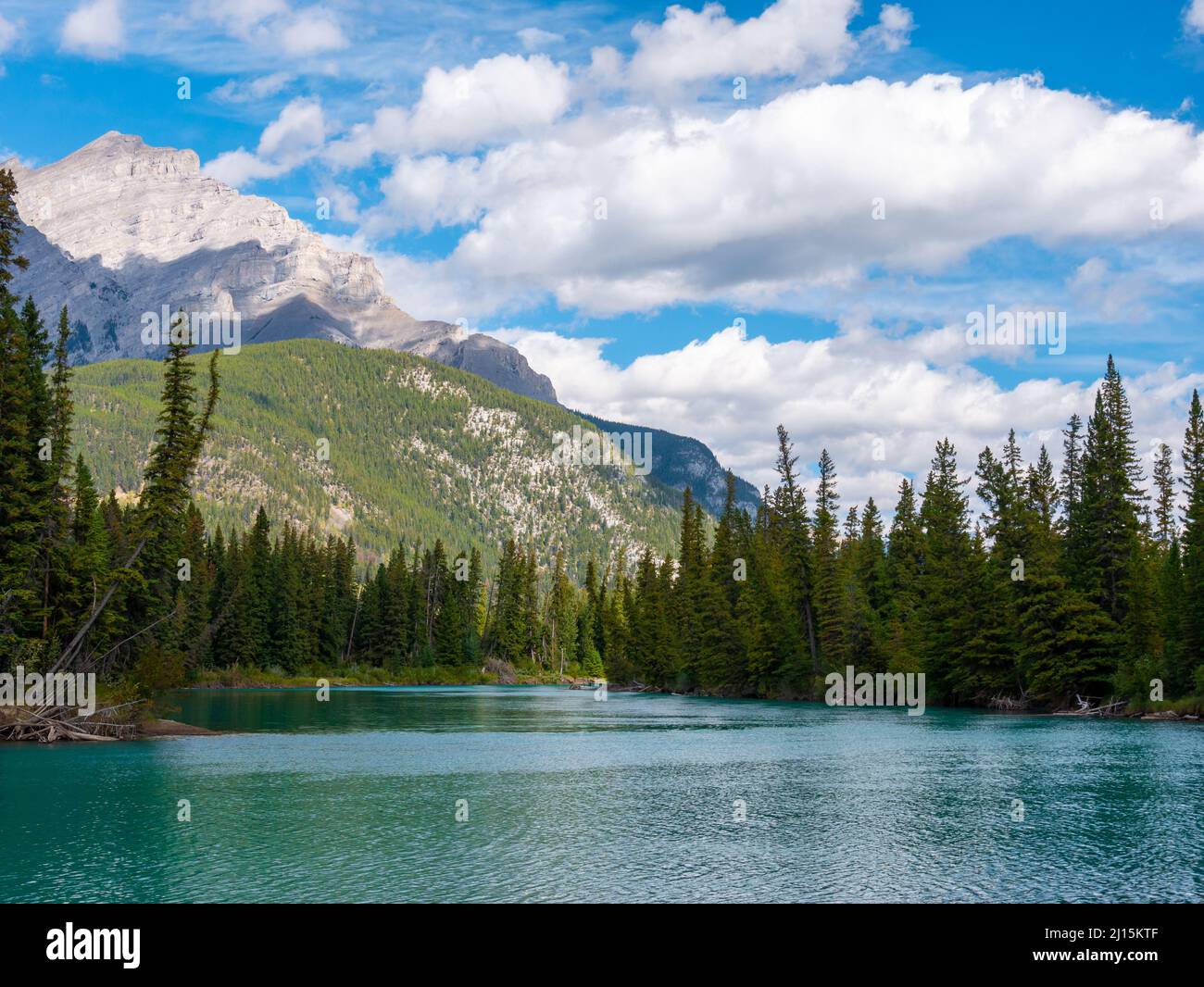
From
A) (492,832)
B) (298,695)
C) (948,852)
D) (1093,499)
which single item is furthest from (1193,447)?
(298,695)

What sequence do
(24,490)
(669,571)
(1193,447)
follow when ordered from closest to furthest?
1. (24,490)
2. (1193,447)
3. (669,571)

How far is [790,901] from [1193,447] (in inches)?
3198

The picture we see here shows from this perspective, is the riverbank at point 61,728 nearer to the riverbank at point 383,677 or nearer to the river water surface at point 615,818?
the river water surface at point 615,818

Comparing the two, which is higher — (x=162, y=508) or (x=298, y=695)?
(x=162, y=508)

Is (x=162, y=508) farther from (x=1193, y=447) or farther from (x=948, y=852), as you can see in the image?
(x=1193, y=447)

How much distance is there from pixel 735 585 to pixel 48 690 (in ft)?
286

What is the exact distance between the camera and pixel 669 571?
163125 mm

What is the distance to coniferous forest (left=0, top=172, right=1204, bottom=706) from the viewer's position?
2423 inches

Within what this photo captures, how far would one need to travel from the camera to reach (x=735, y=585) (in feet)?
426

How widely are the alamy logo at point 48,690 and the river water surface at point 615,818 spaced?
3144 millimetres
